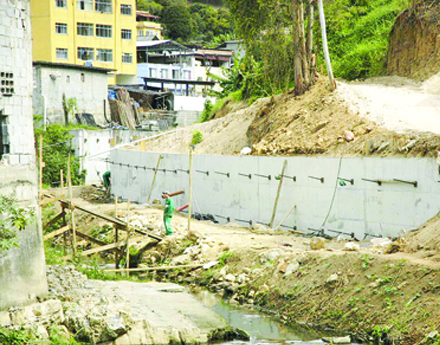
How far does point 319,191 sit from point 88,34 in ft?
119

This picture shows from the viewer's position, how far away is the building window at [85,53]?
5141 cm

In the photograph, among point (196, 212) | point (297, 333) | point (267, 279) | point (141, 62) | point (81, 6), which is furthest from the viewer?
point (141, 62)

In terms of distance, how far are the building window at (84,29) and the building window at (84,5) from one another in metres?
1.20

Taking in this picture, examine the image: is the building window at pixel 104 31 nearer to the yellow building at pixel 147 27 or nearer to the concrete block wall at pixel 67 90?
the concrete block wall at pixel 67 90

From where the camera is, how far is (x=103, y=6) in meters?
52.8

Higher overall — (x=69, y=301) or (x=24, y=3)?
(x=24, y=3)

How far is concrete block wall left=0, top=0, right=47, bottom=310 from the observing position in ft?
37.7

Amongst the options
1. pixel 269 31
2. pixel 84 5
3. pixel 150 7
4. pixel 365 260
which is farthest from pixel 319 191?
pixel 150 7

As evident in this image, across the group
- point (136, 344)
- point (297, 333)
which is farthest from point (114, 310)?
point (297, 333)

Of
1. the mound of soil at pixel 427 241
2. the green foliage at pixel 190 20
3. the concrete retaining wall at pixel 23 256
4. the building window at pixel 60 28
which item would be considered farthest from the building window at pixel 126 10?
the concrete retaining wall at pixel 23 256

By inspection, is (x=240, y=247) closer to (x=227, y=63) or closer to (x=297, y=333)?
(x=297, y=333)

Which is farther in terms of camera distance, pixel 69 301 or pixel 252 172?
pixel 252 172

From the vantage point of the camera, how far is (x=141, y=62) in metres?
62.1

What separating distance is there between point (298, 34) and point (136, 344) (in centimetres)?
1699
